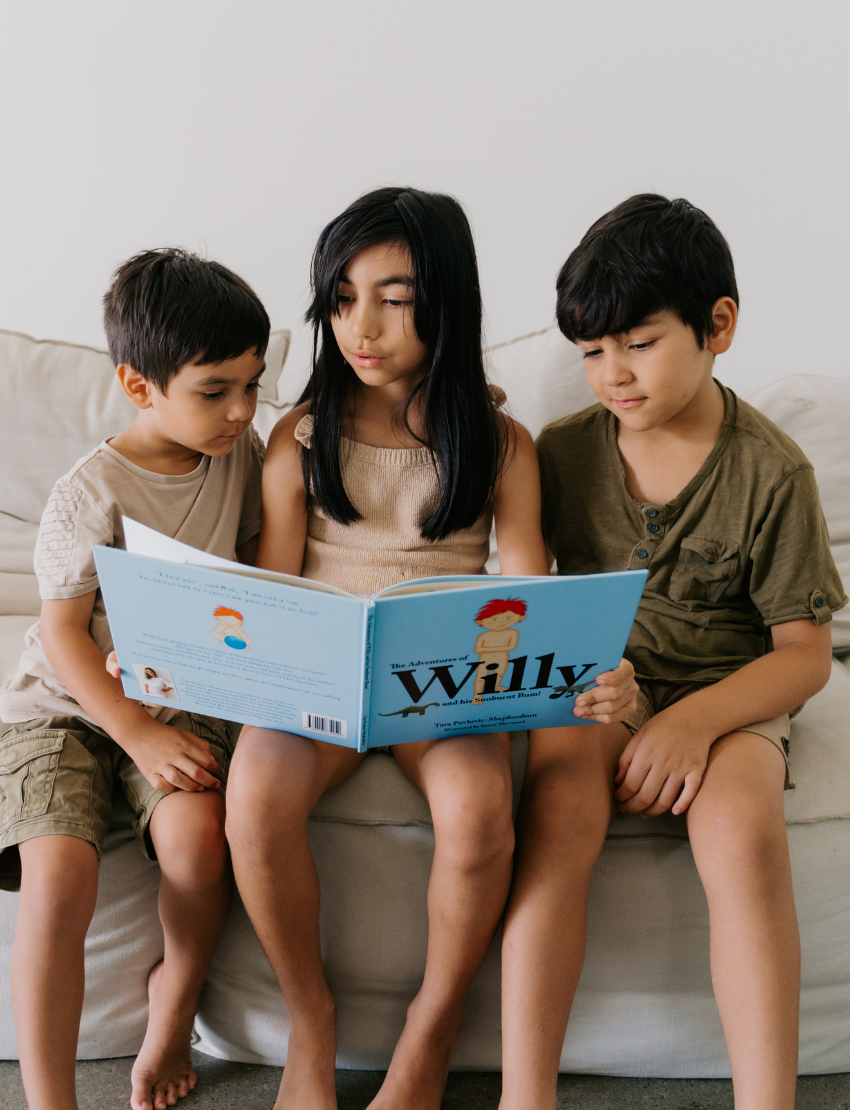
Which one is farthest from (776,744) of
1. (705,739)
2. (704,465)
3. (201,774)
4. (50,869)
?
(50,869)

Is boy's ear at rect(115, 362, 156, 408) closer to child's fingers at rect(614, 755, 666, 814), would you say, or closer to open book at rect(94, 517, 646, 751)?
open book at rect(94, 517, 646, 751)

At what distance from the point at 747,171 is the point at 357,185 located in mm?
810

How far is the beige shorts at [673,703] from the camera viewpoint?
963mm

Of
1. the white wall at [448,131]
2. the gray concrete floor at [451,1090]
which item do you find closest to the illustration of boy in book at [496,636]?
the gray concrete floor at [451,1090]

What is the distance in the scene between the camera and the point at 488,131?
5.93 ft

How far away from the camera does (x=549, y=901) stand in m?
0.87

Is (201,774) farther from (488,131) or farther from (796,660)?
(488,131)

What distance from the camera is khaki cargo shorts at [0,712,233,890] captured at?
2.95ft

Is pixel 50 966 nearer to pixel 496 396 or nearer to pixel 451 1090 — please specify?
pixel 451 1090

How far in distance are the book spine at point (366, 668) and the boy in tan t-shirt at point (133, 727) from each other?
20 cm

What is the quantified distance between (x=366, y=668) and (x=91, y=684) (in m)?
0.36

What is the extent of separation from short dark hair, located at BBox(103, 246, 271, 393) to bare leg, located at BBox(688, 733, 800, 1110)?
0.71 meters

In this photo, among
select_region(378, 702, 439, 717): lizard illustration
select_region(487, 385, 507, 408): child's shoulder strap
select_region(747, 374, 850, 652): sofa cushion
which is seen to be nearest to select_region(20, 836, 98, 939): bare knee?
select_region(378, 702, 439, 717): lizard illustration

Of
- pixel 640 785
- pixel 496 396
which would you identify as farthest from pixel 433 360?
pixel 640 785
